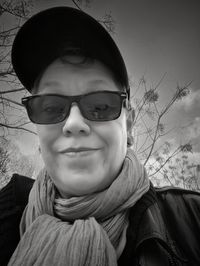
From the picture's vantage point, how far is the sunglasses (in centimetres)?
112

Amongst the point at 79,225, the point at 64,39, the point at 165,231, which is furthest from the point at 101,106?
the point at 165,231

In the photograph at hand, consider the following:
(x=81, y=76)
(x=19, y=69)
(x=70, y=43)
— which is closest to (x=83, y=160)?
(x=81, y=76)

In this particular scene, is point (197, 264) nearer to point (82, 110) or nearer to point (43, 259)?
point (43, 259)

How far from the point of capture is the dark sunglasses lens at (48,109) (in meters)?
1.13

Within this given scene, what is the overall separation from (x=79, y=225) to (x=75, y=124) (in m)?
0.50

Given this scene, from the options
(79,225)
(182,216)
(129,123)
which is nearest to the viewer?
(79,225)

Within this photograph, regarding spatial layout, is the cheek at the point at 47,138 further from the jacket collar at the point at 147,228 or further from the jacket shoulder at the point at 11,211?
the jacket collar at the point at 147,228

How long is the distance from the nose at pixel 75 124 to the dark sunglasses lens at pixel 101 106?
0.03 m

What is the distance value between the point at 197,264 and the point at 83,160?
0.78 meters

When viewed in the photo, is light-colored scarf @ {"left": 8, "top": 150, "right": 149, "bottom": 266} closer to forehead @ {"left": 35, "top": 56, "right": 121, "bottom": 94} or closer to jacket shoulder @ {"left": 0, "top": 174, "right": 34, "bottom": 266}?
jacket shoulder @ {"left": 0, "top": 174, "right": 34, "bottom": 266}

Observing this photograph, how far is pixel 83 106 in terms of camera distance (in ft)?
3.68

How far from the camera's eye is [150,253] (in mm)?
1018

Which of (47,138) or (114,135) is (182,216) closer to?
(114,135)

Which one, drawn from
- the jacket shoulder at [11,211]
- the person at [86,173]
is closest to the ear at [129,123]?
the person at [86,173]
